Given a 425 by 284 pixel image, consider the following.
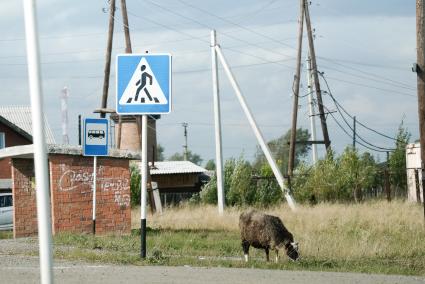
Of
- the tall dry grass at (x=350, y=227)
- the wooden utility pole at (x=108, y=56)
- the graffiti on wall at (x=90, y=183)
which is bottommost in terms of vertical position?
the tall dry grass at (x=350, y=227)

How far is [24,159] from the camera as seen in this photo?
23.7 m

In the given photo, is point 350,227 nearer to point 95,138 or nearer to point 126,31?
point 95,138

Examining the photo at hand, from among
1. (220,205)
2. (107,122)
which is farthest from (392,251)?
(220,205)

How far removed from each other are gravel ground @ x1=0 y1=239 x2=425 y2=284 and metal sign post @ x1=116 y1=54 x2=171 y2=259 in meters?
1.52

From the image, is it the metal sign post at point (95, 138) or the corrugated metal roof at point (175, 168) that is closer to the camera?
the metal sign post at point (95, 138)

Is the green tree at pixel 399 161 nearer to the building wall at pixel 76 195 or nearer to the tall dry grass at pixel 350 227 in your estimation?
the tall dry grass at pixel 350 227

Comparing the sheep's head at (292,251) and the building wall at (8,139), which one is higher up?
the building wall at (8,139)

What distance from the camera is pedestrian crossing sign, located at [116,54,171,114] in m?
12.7

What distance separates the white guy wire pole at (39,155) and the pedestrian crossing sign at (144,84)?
7145 millimetres

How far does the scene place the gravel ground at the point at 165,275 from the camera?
36.4ft

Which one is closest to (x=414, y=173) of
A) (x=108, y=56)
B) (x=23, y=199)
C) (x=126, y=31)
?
(x=126, y=31)

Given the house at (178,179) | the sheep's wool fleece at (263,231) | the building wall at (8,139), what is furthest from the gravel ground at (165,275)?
the house at (178,179)

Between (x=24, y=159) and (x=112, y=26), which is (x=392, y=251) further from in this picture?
(x=112, y=26)

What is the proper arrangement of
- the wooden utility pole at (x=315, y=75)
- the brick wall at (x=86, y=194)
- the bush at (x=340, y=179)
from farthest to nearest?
the wooden utility pole at (x=315, y=75)
the bush at (x=340, y=179)
the brick wall at (x=86, y=194)
